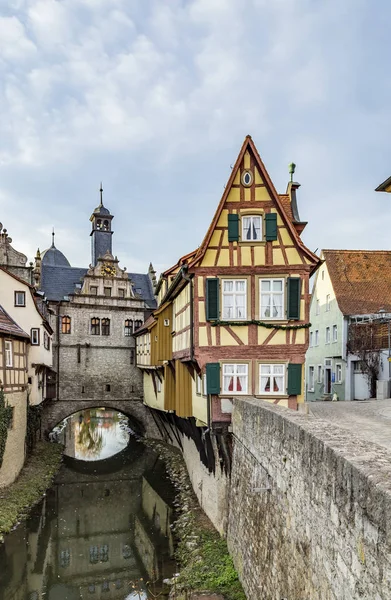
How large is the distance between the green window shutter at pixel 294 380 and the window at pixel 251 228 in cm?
380

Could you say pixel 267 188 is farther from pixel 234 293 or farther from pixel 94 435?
pixel 94 435

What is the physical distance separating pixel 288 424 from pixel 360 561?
110 inches

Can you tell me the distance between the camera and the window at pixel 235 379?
13445 mm

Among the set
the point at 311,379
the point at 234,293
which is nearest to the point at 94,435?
the point at 311,379

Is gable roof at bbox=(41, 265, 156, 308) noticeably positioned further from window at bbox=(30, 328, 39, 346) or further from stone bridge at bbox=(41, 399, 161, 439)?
window at bbox=(30, 328, 39, 346)

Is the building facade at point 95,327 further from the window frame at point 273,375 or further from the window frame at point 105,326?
the window frame at point 273,375

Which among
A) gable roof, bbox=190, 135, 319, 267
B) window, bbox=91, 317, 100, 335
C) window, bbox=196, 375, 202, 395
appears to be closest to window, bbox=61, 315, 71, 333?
window, bbox=91, 317, 100, 335

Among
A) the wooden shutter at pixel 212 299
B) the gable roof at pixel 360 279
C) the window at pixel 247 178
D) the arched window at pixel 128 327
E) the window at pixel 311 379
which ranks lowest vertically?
the window at pixel 311 379

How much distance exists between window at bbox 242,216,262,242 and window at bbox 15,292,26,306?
1439 cm

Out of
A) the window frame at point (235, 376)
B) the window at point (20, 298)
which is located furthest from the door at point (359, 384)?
the window at point (20, 298)

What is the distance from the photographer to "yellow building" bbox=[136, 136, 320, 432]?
13.5 m

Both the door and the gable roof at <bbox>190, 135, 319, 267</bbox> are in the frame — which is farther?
the door

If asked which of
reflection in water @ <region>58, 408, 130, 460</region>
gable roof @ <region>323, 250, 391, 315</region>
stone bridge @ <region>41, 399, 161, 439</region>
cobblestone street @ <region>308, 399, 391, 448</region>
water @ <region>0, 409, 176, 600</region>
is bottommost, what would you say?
reflection in water @ <region>58, 408, 130, 460</region>

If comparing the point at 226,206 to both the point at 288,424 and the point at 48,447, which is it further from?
the point at 48,447
